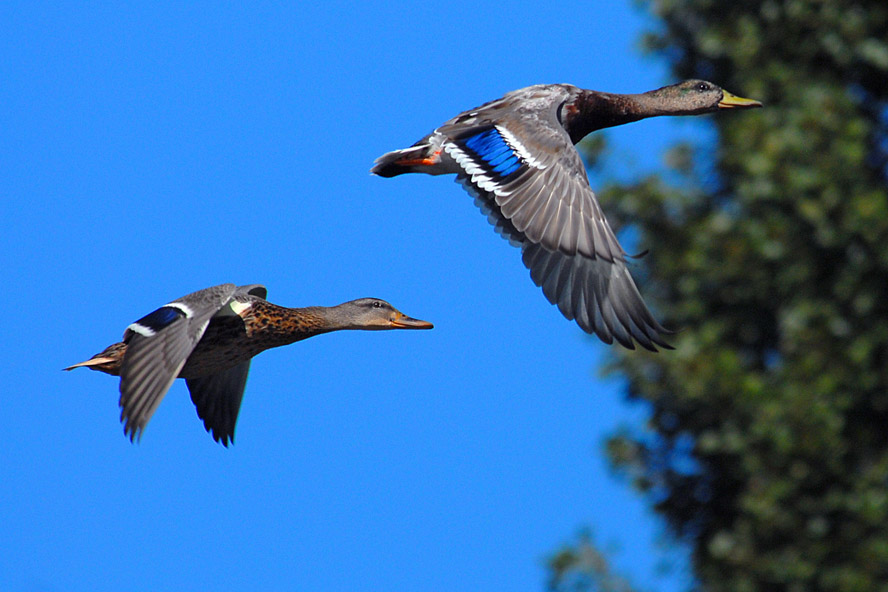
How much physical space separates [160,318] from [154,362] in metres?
0.35

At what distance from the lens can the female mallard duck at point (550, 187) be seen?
6984 millimetres

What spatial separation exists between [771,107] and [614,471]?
2.29 m

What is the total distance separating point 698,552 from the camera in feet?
27.7

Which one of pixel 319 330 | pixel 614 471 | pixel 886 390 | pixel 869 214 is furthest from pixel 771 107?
pixel 319 330

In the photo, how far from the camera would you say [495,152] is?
24.3ft

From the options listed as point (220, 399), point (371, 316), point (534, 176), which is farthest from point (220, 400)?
point (534, 176)

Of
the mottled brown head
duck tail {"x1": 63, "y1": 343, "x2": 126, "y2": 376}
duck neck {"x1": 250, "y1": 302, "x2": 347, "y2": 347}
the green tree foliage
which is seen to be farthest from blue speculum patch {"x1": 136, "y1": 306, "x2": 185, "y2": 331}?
the green tree foliage

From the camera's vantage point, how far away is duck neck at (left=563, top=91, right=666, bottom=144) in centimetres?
808

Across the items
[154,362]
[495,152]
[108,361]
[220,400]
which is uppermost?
[495,152]

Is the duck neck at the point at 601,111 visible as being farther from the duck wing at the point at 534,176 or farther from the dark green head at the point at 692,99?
the duck wing at the point at 534,176

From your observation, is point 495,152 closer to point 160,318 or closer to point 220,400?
point 160,318

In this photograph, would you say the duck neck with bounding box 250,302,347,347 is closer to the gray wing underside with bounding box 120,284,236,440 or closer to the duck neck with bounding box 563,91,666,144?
the gray wing underside with bounding box 120,284,236,440

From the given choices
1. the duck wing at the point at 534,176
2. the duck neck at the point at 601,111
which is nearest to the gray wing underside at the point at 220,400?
the duck wing at the point at 534,176

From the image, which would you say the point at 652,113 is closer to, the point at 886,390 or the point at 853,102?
the point at 853,102
